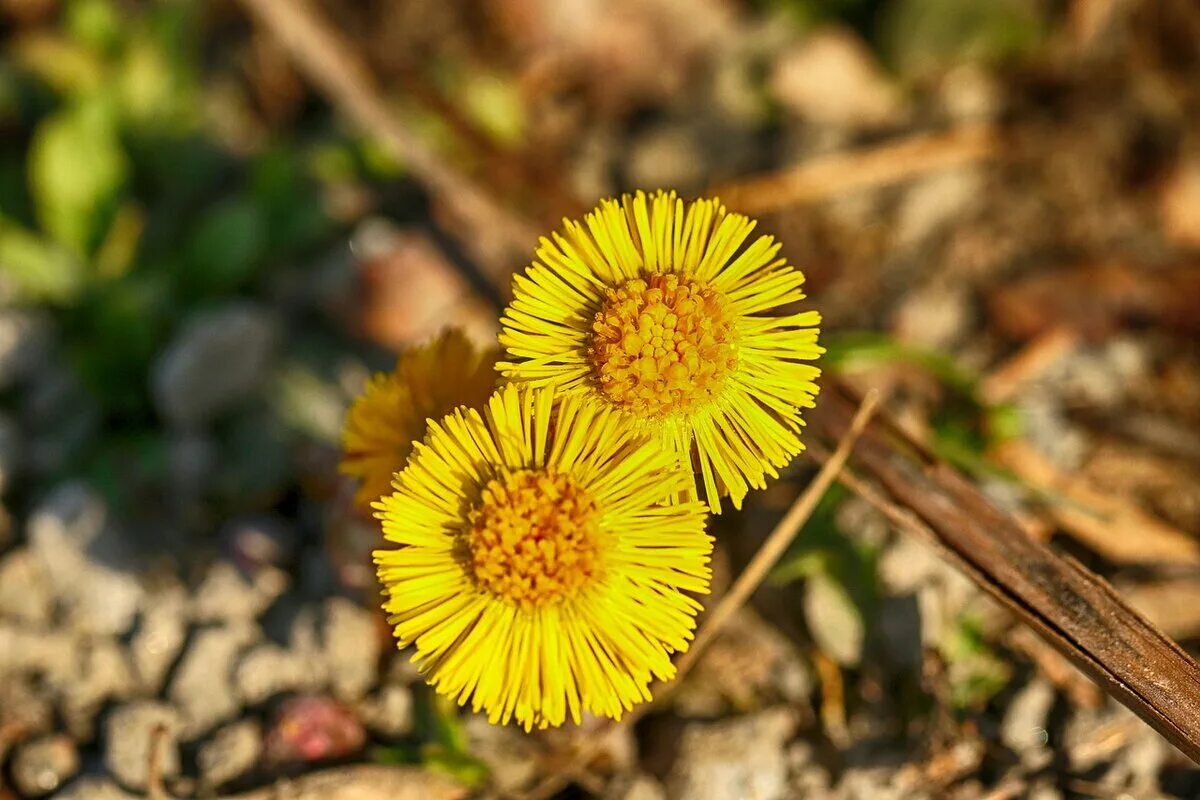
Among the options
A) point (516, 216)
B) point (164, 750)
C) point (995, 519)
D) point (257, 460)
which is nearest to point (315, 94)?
point (516, 216)

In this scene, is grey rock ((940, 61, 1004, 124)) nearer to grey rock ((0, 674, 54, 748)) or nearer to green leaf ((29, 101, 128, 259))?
green leaf ((29, 101, 128, 259))

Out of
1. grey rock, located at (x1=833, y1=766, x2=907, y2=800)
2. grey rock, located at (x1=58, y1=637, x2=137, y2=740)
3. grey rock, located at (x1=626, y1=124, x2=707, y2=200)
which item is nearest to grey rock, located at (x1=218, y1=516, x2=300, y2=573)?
grey rock, located at (x1=58, y1=637, x2=137, y2=740)

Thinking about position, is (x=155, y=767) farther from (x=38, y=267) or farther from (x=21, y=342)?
(x=38, y=267)

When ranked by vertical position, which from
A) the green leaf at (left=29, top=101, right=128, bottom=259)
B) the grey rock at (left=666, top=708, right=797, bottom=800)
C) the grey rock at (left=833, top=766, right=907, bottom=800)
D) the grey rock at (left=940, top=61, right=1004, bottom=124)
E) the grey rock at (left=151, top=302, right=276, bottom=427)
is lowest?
the grey rock at (left=833, top=766, right=907, bottom=800)

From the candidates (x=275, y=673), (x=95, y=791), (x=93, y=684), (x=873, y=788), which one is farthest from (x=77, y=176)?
(x=873, y=788)

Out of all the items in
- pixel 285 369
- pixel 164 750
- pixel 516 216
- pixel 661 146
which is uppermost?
pixel 661 146

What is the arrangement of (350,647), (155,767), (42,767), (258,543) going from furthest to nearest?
(258,543)
(350,647)
(42,767)
(155,767)

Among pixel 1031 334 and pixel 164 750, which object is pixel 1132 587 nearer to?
pixel 1031 334
